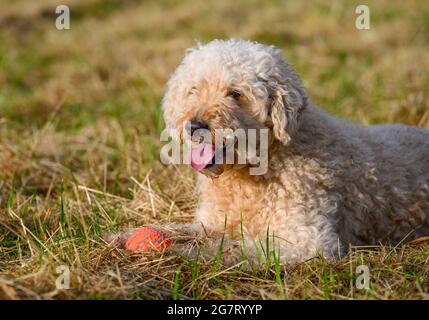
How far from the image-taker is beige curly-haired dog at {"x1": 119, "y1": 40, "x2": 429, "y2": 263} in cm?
401

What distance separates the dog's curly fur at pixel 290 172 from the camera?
4016 mm

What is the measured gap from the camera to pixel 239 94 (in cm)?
405

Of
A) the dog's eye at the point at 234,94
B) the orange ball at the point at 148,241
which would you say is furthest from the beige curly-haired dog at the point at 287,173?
the orange ball at the point at 148,241

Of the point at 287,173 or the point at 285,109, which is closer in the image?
the point at 285,109

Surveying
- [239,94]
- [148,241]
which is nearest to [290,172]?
[239,94]

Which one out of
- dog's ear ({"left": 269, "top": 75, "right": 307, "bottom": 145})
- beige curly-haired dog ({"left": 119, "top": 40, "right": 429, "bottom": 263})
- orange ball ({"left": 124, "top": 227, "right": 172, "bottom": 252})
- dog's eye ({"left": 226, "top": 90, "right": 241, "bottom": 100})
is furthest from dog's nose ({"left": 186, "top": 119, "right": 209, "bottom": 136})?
orange ball ({"left": 124, "top": 227, "right": 172, "bottom": 252})

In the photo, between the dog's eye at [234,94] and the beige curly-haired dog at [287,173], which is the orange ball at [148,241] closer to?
the beige curly-haired dog at [287,173]

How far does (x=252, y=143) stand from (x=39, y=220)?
4.73ft

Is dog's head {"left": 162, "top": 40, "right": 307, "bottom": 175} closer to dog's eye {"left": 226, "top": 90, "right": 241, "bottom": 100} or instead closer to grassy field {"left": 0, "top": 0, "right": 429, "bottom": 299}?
dog's eye {"left": 226, "top": 90, "right": 241, "bottom": 100}

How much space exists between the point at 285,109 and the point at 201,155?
0.52m

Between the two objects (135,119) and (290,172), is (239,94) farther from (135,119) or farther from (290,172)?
(135,119)

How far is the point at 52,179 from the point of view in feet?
18.3

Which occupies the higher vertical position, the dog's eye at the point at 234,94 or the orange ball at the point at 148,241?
the dog's eye at the point at 234,94

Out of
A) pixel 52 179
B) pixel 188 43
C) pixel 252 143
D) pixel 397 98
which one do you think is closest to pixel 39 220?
pixel 52 179
